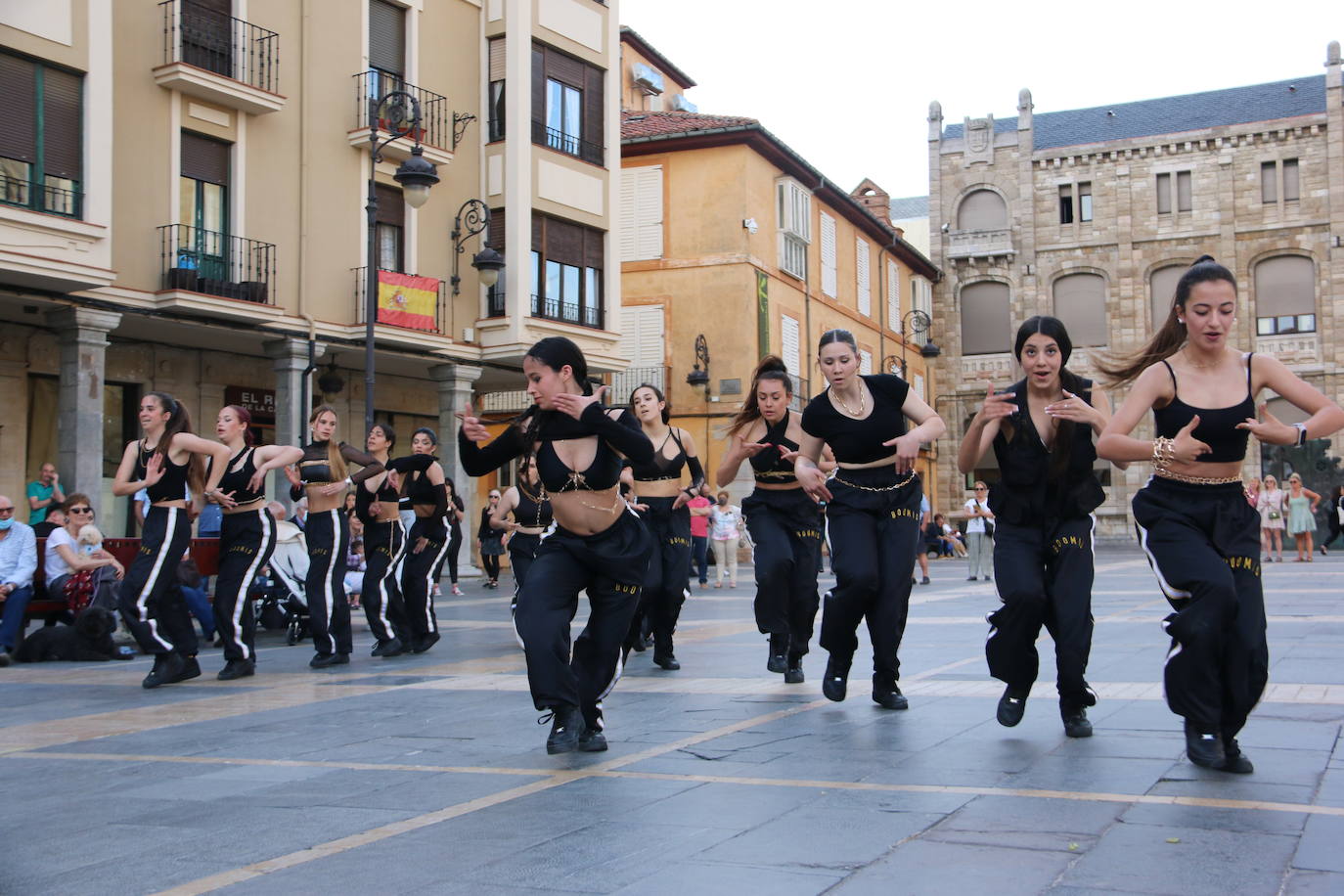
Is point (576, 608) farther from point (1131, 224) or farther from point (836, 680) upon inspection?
point (1131, 224)

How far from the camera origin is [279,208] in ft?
77.7

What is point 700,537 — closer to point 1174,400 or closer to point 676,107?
point 1174,400

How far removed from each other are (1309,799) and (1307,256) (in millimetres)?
51749

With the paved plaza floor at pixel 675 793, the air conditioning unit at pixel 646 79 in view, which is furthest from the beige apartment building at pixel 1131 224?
the paved plaza floor at pixel 675 793

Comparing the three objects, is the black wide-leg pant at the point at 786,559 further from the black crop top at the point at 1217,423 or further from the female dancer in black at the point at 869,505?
the black crop top at the point at 1217,423

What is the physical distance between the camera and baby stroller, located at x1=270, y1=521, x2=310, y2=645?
13.7 m

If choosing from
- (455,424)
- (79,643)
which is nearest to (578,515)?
(79,643)

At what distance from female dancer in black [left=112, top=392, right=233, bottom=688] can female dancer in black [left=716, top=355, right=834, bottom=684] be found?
12.2ft

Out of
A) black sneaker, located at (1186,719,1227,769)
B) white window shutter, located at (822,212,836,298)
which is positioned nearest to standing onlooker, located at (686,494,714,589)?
white window shutter, located at (822,212,836,298)

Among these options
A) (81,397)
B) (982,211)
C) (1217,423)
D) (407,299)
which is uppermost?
(982,211)

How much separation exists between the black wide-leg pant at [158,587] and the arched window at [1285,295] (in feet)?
162

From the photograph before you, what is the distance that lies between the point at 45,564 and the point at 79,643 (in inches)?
44.8

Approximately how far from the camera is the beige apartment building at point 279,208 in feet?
65.2

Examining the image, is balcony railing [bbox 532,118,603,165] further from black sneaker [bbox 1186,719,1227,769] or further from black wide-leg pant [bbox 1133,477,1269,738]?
black sneaker [bbox 1186,719,1227,769]
